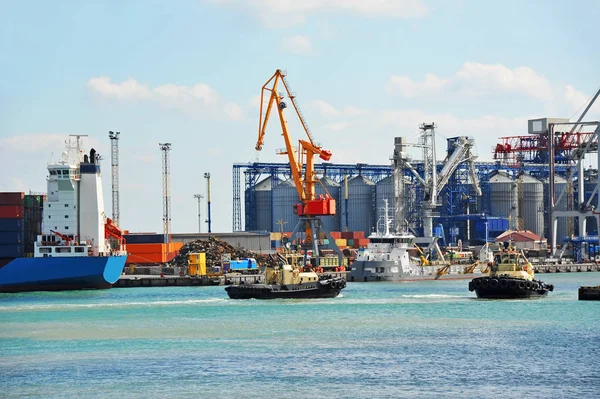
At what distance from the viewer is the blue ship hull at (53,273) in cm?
8569

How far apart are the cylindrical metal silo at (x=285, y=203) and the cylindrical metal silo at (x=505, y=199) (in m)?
26.9

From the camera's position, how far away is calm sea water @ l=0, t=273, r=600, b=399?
35.9 metres

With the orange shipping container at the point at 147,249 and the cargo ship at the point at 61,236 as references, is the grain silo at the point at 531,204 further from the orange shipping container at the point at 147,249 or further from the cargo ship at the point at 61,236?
the cargo ship at the point at 61,236

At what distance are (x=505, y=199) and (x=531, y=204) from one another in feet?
19.2

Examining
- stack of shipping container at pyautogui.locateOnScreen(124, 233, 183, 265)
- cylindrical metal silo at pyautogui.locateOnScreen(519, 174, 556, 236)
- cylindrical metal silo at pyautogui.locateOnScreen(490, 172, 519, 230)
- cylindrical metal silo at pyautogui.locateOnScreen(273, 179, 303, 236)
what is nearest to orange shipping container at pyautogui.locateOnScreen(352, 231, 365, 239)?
cylindrical metal silo at pyautogui.locateOnScreen(273, 179, 303, 236)

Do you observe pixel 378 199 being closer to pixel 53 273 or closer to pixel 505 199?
pixel 505 199

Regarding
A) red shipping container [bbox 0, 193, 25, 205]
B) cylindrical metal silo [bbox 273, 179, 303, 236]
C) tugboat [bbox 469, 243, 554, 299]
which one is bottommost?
tugboat [bbox 469, 243, 554, 299]

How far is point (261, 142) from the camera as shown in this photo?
109 metres

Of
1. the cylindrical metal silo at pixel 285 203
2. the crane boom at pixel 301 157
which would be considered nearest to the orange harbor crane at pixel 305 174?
the crane boom at pixel 301 157

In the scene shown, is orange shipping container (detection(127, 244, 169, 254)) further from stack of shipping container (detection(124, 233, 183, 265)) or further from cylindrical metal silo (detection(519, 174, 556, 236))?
cylindrical metal silo (detection(519, 174, 556, 236))

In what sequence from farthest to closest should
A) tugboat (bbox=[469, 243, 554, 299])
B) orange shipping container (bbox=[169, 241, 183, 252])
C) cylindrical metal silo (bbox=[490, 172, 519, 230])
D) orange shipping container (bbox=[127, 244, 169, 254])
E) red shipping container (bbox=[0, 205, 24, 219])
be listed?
cylindrical metal silo (bbox=[490, 172, 519, 230]) → orange shipping container (bbox=[169, 241, 183, 252]) → orange shipping container (bbox=[127, 244, 169, 254]) → red shipping container (bbox=[0, 205, 24, 219]) → tugboat (bbox=[469, 243, 554, 299])

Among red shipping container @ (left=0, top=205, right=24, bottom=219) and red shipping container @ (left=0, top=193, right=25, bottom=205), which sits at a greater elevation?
red shipping container @ (left=0, top=193, right=25, bottom=205)

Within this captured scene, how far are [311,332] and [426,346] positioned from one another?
7.12 meters

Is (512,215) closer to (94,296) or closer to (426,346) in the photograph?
(94,296)
